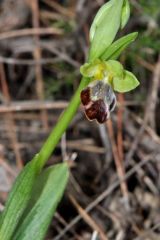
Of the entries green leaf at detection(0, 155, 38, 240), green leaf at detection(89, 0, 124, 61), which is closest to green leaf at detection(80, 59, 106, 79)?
green leaf at detection(89, 0, 124, 61)

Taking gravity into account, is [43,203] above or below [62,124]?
below

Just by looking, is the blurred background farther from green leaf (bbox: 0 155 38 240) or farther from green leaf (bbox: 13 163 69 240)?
green leaf (bbox: 0 155 38 240)

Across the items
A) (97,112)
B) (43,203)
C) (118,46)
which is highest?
(118,46)

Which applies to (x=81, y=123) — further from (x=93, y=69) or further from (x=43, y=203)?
(x=93, y=69)

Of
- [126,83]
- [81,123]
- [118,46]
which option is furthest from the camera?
[81,123]

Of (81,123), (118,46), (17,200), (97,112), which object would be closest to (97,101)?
(97,112)
